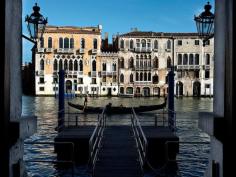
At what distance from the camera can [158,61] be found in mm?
51750

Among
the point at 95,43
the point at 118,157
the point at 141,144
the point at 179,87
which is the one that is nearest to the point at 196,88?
the point at 179,87

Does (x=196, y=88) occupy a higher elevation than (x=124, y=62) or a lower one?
lower

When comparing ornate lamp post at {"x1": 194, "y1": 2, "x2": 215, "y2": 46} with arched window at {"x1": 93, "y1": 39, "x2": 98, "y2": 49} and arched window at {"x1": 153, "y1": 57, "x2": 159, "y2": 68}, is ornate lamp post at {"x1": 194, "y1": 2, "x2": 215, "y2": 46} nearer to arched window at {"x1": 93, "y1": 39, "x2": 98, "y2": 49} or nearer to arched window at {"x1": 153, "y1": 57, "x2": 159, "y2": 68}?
arched window at {"x1": 93, "y1": 39, "x2": 98, "y2": 49}

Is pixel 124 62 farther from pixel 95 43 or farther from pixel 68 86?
pixel 68 86

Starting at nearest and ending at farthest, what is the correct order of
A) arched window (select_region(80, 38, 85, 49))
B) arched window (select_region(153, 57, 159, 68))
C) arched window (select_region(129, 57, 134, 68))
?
arched window (select_region(80, 38, 85, 49)), arched window (select_region(129, 57, 134, 68)), arched window (select_region(153, 57, 159, 68))

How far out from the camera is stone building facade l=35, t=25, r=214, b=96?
50125mm

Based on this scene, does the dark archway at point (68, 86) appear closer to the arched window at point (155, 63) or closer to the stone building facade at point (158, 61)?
the stone building facade at point (158, 61)

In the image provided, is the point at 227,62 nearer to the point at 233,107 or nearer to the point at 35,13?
the point at 233,107

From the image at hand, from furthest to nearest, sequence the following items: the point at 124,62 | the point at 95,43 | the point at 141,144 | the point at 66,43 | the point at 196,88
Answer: the point at 196,88
the point at 124,62
the point at 95,43
the point at 66,43
the point at 141,144

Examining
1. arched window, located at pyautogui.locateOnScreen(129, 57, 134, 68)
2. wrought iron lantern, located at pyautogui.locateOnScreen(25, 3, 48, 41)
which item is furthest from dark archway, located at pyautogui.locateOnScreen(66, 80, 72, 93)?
wrought iron lantern, located at pyautogui.locateOnScreen(25, 3, 48, 41)

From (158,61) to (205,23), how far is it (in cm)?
4674

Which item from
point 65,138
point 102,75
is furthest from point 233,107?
point 102,75

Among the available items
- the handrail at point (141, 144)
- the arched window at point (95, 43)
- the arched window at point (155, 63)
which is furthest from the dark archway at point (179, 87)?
the handrail at point (141, 144)

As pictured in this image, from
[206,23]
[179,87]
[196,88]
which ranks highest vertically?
[206,23]
